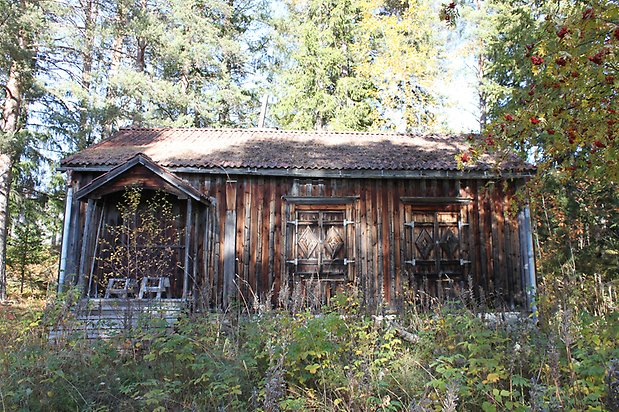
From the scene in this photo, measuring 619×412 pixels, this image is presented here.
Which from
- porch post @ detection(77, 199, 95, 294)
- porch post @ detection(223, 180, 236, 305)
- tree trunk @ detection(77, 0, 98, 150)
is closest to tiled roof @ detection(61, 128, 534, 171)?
porch post @ detection(223, 180, 236, 305)

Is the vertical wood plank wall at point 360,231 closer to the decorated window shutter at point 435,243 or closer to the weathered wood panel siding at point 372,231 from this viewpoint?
the weathered wood panel siding at point 372,231

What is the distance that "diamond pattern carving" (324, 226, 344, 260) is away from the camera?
985 centimetres

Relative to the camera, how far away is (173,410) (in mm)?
3982

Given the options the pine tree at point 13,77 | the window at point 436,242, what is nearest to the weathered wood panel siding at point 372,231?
the window at point 436,242

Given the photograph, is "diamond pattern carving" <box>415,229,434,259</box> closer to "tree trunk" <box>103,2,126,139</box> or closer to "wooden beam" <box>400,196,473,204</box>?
"wooden beam" <box>400,196,473,204</box>

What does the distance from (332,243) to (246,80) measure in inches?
656

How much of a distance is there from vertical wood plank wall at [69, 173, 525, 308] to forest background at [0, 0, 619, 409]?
1464mm

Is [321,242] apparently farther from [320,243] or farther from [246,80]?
[246,80]

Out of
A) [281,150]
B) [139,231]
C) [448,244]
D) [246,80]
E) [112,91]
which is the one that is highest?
[246,80]

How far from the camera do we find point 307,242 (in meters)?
9.85

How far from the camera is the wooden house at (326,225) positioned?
379 inches

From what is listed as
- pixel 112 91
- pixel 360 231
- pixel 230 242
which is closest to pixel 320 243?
A: pixel 360 231

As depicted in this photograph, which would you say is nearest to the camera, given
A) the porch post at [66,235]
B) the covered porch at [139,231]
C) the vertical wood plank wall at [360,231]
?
the covered porch at [139,231]

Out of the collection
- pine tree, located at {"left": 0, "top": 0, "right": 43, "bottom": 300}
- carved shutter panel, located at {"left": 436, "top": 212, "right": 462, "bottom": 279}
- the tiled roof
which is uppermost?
pine tree, located at {"left": 0, "top": 0, "right": 43, "bottom": 300}
